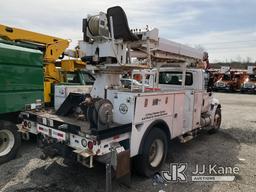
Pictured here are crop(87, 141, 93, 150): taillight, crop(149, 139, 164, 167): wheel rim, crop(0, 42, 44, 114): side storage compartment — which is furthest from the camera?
crop(0, 42, 44, 114): side storage compartment

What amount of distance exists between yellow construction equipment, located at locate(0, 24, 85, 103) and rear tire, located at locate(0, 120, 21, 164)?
1.57m

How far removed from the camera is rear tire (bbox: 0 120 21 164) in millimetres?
4867

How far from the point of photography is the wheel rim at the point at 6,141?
493cm

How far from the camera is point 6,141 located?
16.5 ft

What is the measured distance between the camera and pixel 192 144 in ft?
21.6

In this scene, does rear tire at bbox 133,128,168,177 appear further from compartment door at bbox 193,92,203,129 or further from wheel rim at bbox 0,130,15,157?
wheel rim at bbox 0,130,15,157

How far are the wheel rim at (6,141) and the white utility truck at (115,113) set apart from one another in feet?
1.46

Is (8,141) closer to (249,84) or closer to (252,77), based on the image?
(249,84)

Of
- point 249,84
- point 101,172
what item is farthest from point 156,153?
point 249,84

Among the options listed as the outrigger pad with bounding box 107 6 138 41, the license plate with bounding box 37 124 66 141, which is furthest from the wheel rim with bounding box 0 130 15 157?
the outrigger pad with bounding box 107 6 138 41

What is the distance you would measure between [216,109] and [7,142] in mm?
5992

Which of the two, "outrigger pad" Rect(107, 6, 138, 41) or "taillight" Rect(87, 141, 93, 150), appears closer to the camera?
"taillight" Rect(87, 141, 93, 150)

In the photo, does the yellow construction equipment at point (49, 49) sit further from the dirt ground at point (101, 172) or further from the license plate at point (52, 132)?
the license plate at point (52, 132)

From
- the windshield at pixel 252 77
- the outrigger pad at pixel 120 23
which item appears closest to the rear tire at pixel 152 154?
the outrigger pad at pixel 120 23
